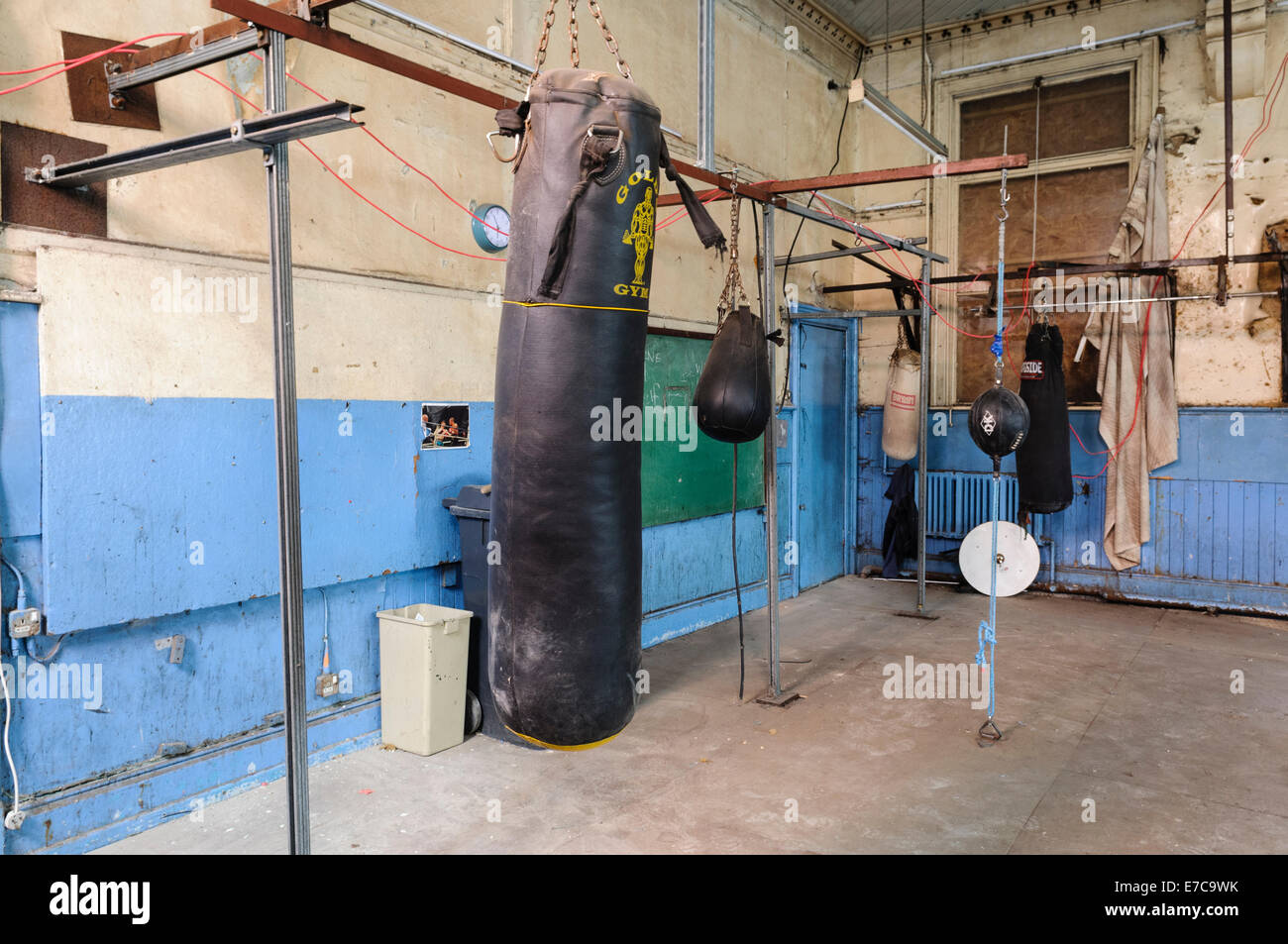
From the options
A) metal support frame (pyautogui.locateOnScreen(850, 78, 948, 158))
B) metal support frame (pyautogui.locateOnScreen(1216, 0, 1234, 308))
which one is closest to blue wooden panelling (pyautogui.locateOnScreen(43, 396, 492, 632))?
metal support frame (pyautogui.locateOnScreen(850, 78, 948, 158))

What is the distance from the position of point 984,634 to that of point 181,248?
3.48 metres

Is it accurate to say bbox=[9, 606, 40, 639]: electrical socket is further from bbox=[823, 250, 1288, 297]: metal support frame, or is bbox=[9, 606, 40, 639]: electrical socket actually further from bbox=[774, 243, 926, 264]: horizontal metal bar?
bbox=[823, 250, 1288, 297]: metal support frame

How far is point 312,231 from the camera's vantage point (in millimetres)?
3539

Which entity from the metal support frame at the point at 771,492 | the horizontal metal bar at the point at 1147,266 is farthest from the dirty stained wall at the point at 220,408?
the horizontal metal bar at the point at 1147,266

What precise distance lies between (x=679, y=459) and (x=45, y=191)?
11.7ft

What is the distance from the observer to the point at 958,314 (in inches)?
291

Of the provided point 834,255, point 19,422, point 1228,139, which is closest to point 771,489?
point 834,255

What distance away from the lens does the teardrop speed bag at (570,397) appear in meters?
2.08

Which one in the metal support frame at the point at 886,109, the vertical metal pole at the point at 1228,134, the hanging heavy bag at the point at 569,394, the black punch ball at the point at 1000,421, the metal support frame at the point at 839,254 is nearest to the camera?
the hanging heavy bag at the point at 569,394

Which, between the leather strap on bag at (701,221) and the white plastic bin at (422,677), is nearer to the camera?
the leather strap on bag at (701,221)

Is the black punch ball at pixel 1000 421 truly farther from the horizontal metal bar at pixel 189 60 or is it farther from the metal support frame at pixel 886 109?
the horizontal metal bar at pixel 189 60

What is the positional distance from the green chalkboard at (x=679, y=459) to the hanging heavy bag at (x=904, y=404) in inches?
51.8

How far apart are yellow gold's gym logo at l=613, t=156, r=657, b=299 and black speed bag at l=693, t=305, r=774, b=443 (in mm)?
1453
